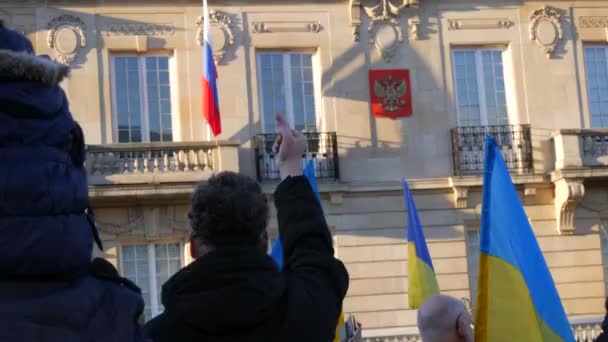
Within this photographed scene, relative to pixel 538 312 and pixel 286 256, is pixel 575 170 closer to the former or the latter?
pixel 538 312

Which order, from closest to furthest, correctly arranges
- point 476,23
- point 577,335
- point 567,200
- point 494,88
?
point 577,335 < point 567,200 < point 476,23 < point 494,88

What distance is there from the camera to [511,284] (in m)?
5.25

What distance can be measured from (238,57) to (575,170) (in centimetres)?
644

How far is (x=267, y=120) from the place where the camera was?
19.1 m

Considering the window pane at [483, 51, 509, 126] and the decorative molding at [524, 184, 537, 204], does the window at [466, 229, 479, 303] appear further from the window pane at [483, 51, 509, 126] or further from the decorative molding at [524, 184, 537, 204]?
the window pane at [483, 51, 509, 126]

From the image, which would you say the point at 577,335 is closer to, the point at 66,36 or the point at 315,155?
the point at 315,155

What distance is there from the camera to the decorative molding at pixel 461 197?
1881cm

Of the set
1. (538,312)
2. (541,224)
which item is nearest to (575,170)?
(541,224)

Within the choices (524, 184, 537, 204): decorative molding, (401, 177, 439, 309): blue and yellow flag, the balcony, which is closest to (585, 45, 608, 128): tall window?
(524, 184, 537, 204): decorative molding

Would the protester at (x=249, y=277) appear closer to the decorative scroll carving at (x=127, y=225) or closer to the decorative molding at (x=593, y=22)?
the decorative scroll carving at (x=127, y=225)

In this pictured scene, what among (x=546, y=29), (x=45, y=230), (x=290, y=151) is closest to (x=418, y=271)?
(x=290, y=151)

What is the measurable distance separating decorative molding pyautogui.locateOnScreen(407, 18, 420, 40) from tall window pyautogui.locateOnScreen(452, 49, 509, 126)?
33.8 inches

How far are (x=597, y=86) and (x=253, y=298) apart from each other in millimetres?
18135

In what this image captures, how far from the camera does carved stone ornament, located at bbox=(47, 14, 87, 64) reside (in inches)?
723
